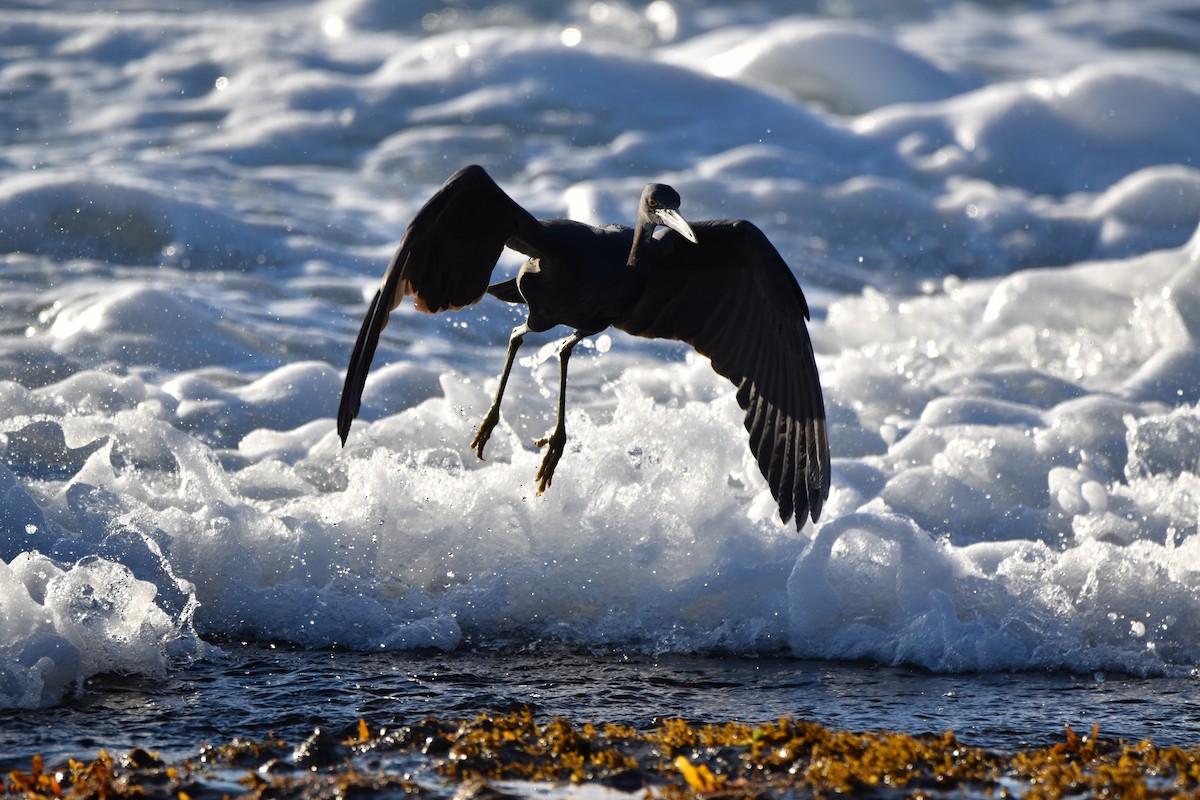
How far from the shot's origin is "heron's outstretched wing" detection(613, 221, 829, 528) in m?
5.43

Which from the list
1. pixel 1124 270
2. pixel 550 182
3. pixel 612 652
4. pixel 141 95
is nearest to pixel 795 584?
pixel 612 652

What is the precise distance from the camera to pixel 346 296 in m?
8.90

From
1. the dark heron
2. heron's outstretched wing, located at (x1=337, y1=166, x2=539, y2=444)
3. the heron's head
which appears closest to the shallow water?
the dark heron

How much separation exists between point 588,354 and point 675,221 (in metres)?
3.52

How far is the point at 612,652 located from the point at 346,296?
445 centimetres

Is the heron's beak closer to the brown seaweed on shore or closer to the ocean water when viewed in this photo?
the ocean water

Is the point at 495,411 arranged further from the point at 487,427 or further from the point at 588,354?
the point at 588,354

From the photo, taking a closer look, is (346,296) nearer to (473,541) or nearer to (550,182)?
(550,182)

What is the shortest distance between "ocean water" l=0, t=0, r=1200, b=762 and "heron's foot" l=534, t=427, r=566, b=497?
14.7 inches

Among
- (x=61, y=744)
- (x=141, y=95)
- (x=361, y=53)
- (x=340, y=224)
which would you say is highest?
(x=361, y=53)

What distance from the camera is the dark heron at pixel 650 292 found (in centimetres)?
474

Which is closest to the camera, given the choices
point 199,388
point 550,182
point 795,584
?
point 795,584

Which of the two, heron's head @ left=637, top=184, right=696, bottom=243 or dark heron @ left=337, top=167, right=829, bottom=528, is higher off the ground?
heron's head @ left=637, top=184, right=696, bottom=243

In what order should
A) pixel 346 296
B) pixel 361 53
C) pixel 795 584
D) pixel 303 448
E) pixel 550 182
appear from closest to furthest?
pixel 795 584
pixel 303 448
pixel 346 296
pixel 550 182
pixel 361 53
